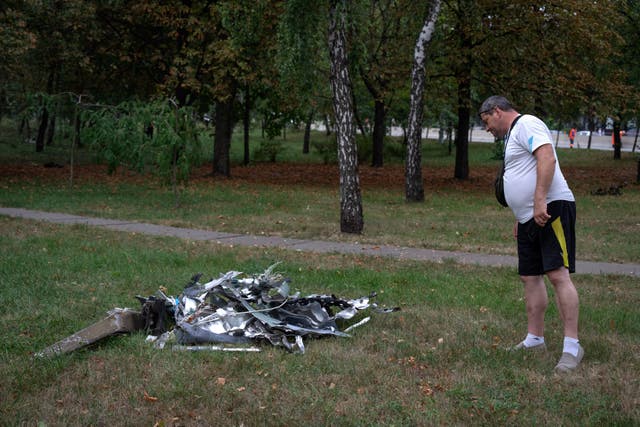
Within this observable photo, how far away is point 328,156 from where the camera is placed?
3416cm

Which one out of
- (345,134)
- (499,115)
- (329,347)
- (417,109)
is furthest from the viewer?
(417,109)

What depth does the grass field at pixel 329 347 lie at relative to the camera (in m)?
4.35

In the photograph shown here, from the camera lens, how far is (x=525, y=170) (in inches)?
209

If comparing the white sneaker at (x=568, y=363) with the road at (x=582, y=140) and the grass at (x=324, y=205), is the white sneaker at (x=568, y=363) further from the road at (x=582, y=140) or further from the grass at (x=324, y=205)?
the road at (x=582, y=140)

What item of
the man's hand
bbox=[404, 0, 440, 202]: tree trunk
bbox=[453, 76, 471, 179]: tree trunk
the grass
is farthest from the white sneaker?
bbox=[453, 76, 471, 179]: tree trunk

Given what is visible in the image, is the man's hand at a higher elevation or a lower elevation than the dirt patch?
higher

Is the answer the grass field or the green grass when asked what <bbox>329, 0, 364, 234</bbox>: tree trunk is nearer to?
the grass field

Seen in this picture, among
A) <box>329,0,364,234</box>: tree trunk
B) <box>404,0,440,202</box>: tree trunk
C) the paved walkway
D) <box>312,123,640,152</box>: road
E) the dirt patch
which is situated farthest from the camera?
<box>312,123,640,152</box>: road

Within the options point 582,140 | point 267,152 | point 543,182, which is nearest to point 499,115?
point 543,182

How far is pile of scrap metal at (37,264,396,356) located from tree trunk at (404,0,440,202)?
12160 millimetres

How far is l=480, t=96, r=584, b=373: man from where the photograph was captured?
5129 millimetres

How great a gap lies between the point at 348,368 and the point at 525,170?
192cm

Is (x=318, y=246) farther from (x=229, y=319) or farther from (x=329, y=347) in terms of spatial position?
(x=329, y=347)

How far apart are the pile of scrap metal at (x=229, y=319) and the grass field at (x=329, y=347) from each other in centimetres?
14
